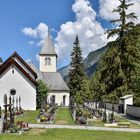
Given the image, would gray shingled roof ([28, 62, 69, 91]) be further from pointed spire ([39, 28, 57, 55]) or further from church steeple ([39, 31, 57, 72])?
pointed spire ([39, 28, 57, 55])

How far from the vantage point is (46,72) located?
82438 mm

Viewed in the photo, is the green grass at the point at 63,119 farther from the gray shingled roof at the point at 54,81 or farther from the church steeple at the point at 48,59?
the church steeple at the point at 48,59

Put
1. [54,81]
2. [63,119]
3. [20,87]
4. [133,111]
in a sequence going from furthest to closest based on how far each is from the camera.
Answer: [54,81], [20,87], [133,111], [63,119]

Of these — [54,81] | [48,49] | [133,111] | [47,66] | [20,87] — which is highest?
[48,49]

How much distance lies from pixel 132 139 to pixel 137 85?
1842 cm

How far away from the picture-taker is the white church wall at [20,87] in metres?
54.7

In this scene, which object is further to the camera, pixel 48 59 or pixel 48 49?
pixel 48 49

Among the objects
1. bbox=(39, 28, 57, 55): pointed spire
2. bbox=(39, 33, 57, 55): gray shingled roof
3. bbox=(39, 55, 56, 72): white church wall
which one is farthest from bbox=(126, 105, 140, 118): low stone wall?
bbox=(39, 33, 57, 55): gray shingled roof

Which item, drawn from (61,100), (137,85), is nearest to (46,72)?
(61,100)

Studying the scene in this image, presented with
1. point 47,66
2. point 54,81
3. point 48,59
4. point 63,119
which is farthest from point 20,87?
point 48,59

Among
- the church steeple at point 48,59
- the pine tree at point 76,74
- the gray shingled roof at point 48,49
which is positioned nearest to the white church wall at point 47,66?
the church steeple at point 48,59

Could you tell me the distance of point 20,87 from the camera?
54844mm

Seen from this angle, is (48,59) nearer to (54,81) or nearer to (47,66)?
(47,66)

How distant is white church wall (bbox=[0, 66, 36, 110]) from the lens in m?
54.7
